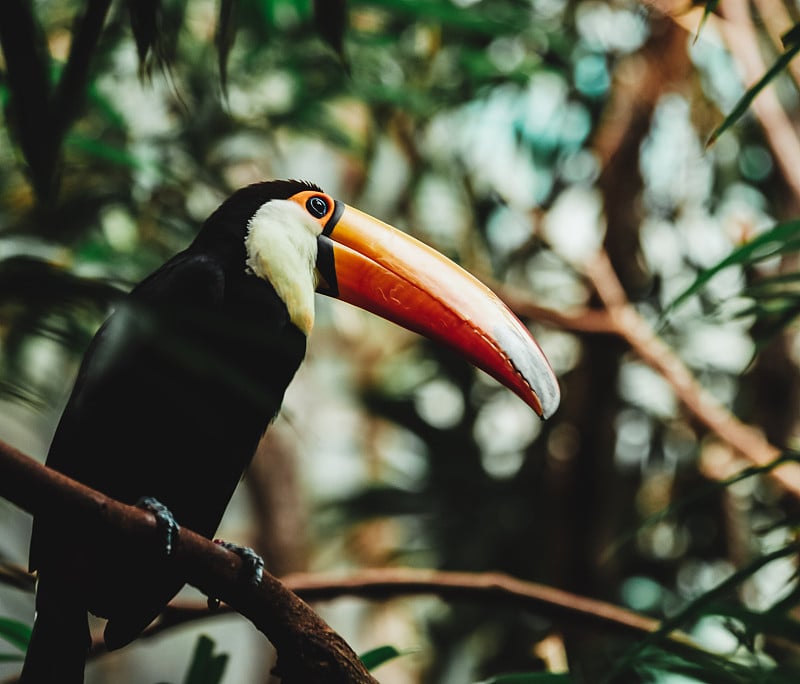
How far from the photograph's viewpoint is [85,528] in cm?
124

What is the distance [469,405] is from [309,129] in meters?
1.63

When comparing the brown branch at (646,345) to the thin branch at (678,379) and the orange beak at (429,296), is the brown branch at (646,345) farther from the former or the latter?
the orange beak at (429,296)

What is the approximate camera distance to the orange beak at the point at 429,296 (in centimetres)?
212

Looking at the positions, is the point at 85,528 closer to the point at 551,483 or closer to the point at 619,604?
the point at 551,483

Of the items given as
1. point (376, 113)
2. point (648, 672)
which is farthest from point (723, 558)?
point (648, 672)

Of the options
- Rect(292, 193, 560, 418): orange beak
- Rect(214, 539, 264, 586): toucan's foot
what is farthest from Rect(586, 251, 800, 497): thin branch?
Rect(214, 539, 264, 586): toucan's foot

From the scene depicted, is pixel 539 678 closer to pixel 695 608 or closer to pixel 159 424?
pixel 695 608

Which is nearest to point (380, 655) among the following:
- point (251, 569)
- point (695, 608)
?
point (251, 569)

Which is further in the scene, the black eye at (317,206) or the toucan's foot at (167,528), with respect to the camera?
the black eye at (317,206)

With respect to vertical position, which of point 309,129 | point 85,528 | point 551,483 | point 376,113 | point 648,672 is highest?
point 376,113

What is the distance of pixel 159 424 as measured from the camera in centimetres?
207

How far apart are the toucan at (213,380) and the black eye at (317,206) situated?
4 centimetres

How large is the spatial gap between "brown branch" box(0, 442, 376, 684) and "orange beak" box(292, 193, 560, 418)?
0.66 m

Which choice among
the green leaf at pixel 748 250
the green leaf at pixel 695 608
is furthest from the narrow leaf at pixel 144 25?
the green leaf at pixel 695 608
